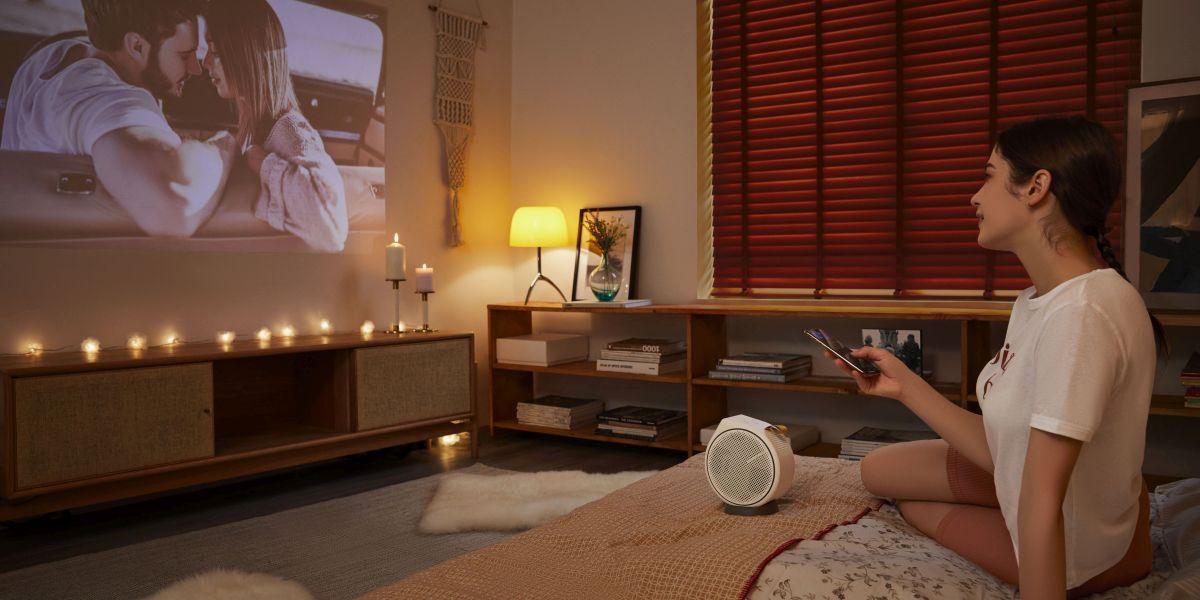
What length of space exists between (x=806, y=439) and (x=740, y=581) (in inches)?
98.6

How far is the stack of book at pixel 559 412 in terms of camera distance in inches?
167

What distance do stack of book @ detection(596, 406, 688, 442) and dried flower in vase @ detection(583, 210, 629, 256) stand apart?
0.79 m

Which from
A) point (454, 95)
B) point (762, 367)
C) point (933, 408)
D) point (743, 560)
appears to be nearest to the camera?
point (743, 560)

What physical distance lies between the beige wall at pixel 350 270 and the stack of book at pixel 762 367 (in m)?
1.50

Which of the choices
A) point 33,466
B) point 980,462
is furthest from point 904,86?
point 33,466

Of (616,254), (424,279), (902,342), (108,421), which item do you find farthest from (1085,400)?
(616,254)

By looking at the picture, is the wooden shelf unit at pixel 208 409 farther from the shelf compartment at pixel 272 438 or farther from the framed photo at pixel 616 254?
the framed photo at pixel 616 254

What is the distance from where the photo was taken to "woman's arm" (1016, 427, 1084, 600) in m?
1.14

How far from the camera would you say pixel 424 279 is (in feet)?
13.0

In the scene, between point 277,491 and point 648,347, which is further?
point 648,347

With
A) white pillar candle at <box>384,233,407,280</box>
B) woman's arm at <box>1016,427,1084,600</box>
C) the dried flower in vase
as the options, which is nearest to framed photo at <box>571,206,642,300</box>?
the dried flower in vase

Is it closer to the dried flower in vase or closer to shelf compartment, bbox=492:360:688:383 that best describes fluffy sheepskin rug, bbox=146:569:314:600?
shelf compartment, bbox=492:360:688:383

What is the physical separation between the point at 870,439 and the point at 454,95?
2.62 meters

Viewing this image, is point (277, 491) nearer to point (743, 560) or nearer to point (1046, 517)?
point (743, 560)
